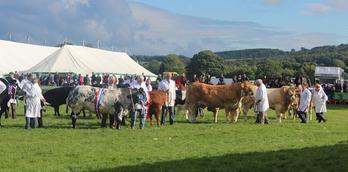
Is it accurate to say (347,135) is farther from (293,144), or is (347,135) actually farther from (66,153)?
(66,153)

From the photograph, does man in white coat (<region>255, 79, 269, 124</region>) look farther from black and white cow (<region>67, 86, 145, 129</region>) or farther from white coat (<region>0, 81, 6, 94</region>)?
white coat (<region>0, 81, 6, 94</region>)

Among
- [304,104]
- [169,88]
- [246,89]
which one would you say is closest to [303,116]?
[304,104]

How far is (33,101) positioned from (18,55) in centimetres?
3734

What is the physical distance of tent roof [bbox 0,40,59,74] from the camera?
5095cm

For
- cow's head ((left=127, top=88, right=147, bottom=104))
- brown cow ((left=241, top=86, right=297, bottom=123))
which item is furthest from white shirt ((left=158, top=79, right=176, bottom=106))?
brown cow ((left=241, top=86, right=297, bottom=123))

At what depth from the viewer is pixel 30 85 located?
19.4m

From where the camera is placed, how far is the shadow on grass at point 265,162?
10992mm

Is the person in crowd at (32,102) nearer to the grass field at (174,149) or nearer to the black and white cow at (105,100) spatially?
the grass field at (174,149)

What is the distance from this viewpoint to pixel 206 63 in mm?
116938

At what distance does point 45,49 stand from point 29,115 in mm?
44383

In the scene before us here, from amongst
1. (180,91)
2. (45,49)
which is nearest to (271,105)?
(180,91)

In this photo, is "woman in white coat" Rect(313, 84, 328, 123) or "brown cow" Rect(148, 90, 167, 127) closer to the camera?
"brown cow" Rect(148, 90, 167, 127)

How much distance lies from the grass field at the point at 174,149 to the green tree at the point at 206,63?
95.8 metres

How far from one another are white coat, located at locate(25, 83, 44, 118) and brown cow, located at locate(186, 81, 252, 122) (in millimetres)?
6719
